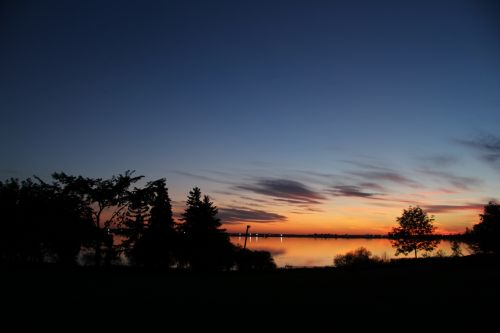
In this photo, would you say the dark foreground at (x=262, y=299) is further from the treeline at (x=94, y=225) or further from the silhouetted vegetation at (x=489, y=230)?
the silhouetted vegetation at (x=489, y=230)

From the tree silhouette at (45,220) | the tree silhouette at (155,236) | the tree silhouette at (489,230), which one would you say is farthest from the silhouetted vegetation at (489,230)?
the tree silhouette at (45,220)

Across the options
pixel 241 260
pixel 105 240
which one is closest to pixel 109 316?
pixel 105 240

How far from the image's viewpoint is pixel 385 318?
11.6 meters

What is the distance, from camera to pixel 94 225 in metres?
35.9

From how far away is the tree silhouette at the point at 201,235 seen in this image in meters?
43.1

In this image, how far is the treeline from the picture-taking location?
3538 cm

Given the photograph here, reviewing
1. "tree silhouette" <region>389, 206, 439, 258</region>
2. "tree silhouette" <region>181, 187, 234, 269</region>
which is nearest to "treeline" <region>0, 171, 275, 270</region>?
"tree silhouette" <region>181, 187, 234, 269</region>

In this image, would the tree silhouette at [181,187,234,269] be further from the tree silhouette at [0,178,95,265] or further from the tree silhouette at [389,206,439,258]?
the tree silhouette at [389,206,439,258]

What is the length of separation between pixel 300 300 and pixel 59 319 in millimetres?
9018

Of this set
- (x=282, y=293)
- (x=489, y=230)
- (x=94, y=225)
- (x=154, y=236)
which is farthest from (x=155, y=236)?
(x=489, y=230)

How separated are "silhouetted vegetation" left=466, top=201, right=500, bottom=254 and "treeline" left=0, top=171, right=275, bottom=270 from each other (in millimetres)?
40219

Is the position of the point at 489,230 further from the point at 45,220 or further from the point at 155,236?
the point at 45,220

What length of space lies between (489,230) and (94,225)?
55.2 meters

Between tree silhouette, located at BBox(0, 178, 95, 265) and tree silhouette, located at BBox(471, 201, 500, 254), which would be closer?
tree silhouette, located at BBox(0, 178, 95, 265)
